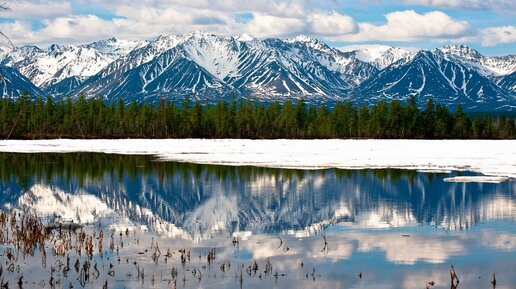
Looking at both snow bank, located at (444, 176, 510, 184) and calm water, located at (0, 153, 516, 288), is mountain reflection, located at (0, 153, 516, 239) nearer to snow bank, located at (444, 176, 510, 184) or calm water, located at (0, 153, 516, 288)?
calm water, located at (0, 153, 516, 288)

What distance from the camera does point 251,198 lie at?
133 feet

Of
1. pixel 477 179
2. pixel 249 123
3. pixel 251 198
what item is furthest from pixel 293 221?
pixel 249 123

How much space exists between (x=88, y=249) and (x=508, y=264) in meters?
14.0

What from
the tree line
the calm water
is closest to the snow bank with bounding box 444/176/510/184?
the calm water

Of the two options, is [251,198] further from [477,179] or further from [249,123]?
[249,123]

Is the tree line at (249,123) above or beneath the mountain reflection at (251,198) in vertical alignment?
above

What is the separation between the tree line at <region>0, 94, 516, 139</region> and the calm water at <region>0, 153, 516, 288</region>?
12658cm

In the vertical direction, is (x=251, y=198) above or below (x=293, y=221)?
above

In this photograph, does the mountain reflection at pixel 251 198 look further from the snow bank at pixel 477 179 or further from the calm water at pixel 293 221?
the snow bank at pixel 477 179

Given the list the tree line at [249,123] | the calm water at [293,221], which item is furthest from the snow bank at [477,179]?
the tree line at [249,123]

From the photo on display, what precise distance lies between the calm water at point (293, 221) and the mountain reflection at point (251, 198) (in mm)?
80

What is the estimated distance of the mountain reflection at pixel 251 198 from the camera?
31531mm

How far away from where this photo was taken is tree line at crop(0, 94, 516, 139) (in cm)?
18288

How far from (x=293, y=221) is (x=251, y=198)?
9051 millimetres
